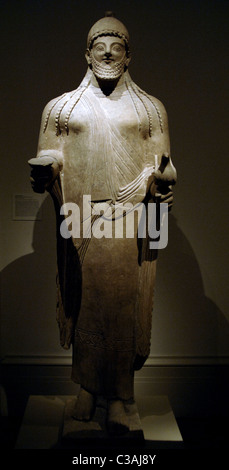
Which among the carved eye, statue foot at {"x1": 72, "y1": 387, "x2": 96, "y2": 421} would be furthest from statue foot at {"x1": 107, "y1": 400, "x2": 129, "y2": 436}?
the carved eye

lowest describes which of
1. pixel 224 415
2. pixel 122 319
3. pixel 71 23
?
pixel 224 415

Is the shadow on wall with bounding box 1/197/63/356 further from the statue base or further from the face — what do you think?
the face

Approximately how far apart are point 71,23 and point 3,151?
1.09m

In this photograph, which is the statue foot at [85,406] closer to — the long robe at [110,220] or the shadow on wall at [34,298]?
the long robe at [110,220]

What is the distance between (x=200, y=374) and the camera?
12.1 ft

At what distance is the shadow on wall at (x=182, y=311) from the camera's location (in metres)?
3.64

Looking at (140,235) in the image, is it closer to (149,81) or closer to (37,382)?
(149,81)

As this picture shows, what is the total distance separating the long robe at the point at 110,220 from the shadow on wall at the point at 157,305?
0.93 m

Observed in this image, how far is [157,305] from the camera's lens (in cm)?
367

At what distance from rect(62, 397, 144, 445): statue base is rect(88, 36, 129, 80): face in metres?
2.01

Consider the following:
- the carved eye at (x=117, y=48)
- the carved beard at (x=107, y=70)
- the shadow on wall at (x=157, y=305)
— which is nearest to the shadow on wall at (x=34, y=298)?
the shadow on wall at (x=157, y=305)

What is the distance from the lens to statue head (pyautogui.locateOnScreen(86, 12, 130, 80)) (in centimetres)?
251

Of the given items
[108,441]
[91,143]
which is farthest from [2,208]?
[108,441]

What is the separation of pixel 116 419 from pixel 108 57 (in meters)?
2.07
